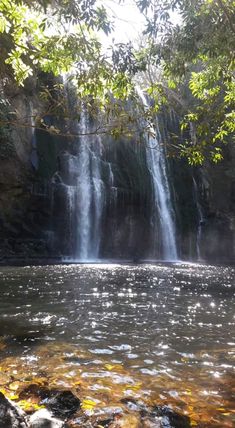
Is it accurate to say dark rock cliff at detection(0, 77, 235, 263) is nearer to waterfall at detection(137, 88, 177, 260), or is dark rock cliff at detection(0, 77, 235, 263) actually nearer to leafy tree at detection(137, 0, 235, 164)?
waterfall at detection(137, 88, 177, 260)

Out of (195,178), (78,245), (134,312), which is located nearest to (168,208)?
(195,178)

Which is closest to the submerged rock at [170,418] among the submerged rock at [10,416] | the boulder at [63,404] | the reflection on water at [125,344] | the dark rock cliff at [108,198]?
the reflection on water at [125,344]

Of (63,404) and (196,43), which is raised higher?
(196,43)

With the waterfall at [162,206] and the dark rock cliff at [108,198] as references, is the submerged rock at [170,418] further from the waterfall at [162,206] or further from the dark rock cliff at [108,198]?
the waterfall at [162,206]

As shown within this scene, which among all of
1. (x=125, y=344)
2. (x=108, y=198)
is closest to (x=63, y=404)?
(x=125, y=344)

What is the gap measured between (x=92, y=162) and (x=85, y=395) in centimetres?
2565

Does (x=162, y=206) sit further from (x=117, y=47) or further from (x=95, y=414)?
(x=95, y=414)

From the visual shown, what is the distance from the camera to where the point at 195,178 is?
38219 millimetres

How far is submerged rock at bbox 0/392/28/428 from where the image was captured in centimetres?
327

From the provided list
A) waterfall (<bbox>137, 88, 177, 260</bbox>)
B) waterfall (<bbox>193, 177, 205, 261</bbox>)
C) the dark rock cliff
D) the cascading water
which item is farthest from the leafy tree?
waterfall (<bbox>193, 177, 205, 261</bbox>)

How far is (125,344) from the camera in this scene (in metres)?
7.19

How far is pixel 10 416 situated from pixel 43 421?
1.11 feet

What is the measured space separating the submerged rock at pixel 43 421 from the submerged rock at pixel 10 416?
3.6 inches

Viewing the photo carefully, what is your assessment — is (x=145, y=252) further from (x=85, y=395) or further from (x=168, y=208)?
(x=85, y=395)
